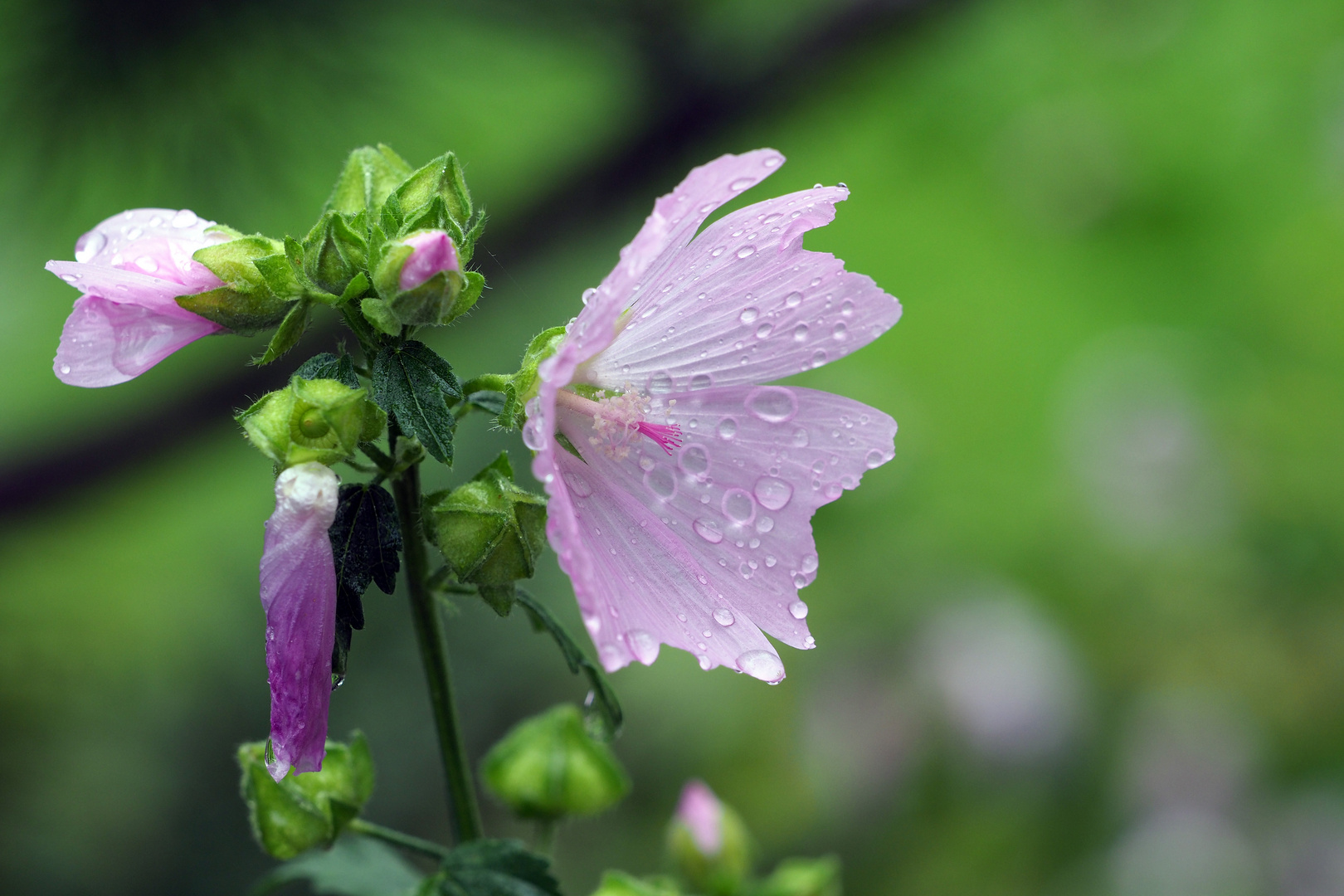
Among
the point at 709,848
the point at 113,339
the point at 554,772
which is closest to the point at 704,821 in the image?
the point at 709,848

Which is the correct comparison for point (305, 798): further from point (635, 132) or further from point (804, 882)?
point (635, 132)

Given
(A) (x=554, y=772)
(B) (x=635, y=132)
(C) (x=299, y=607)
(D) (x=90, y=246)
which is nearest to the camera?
(C) (x=299, y=607)

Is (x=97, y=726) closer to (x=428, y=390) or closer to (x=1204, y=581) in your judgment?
(x=428, y=390)

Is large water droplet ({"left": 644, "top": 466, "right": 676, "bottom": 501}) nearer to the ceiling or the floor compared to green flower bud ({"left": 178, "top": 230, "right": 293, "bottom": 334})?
nearer to the floor

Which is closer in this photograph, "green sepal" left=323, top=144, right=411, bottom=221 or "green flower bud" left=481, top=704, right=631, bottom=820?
"green sepal" left=323, top=144, right=411, bottom=221

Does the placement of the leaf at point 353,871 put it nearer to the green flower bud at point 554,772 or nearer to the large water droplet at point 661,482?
the green flower bud at point 554,772

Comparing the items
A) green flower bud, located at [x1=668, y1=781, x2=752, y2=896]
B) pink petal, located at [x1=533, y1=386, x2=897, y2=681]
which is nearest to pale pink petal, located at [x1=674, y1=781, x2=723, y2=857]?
green flower bud, located at [x1=668, y1=781, x2=752, y2=896]

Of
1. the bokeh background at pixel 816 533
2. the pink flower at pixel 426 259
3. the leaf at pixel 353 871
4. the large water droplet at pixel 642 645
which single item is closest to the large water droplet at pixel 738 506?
the large water droplet at pixel 642 645

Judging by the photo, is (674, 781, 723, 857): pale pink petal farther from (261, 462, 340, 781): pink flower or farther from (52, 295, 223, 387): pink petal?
(52, 295, 223, 387): pink petal
